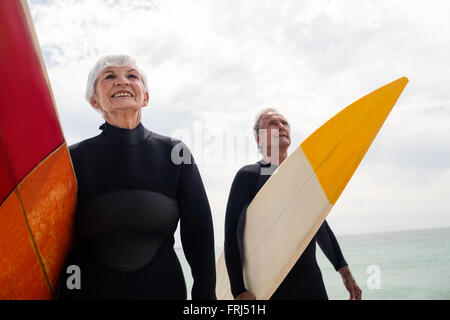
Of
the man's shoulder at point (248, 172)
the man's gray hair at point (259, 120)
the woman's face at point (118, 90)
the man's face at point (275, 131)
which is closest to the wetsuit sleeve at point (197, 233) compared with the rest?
the woman's face at point (118, 90)

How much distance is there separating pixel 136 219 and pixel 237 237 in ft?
3.90

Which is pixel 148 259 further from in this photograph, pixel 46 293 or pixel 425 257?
pixel 425 257

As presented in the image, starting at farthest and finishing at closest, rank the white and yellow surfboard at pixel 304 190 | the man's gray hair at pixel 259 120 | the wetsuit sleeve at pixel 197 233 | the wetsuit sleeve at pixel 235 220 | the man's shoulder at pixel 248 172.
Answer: the man's gray hair at pixel 259 120 → the man's shoulder at pixel 248 172 → the wetsuit sleeve at pixel 235 220 → the white and yellow surfboard at pixel 304 190 → the wetsuit sleeve at pixel 197 233

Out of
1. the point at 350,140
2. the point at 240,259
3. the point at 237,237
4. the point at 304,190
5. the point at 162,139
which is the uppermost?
the point at 162,139

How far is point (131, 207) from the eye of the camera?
1.50 meters

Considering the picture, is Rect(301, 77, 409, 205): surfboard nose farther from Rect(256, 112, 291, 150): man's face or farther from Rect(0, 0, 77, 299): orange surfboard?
Rect(0, 0, 77, 299): orange surfboard

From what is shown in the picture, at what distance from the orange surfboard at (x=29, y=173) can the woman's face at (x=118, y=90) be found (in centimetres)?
26

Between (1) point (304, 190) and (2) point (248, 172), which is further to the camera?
(2) point (248, 172)

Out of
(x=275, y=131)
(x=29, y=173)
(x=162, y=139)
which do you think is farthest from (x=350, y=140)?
(x=29, y=173)

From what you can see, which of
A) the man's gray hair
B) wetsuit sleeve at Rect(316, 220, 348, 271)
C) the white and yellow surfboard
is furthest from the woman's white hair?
wetsuit sleeve at Rect(316, 220, 348, 271)

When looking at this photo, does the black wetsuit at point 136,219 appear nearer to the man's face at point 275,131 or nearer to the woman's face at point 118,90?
the woman's face at point 118,90

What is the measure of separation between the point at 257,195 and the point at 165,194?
1.11 m

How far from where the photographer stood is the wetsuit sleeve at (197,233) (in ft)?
5.29

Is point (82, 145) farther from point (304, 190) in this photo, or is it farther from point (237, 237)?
point (304, 190)
